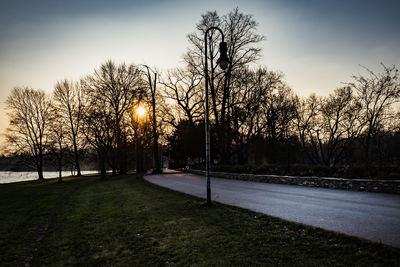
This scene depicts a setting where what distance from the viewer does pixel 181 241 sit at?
5266 millimetres

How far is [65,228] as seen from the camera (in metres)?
7.32

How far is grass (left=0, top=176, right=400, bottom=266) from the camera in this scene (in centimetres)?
414

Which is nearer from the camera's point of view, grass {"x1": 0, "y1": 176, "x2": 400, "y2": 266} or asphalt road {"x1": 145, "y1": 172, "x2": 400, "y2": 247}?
grass {"x1": 0, "y1": 176, "x2": 400, "y2": 266}

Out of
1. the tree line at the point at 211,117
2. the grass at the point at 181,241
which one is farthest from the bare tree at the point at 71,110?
the grass at the point at 181,241

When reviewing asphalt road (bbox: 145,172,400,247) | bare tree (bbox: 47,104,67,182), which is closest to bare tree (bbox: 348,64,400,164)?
asphalt road (bbox: 145,172,400,247)

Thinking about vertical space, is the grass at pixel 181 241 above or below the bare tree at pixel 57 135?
below

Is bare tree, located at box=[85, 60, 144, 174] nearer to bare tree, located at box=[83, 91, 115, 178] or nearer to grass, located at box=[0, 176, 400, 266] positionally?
bare tree, located at box=[83, 91, 115, 178]

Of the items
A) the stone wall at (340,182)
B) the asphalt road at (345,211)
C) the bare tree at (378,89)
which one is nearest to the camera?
the asphalt road at (345,211)

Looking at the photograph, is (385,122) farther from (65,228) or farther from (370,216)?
(65,228)

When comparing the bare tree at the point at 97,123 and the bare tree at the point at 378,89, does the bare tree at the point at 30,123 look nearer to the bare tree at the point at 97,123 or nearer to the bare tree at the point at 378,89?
the bare tree at the point at 97,123

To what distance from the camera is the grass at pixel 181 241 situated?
4.14 m

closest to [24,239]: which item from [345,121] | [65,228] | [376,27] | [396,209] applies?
[65,228]

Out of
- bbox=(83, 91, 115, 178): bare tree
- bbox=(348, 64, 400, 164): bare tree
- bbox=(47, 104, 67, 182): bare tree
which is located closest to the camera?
bbox=(348, 64, 400, 164): bare tree

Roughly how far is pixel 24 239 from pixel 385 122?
32.1 metres
